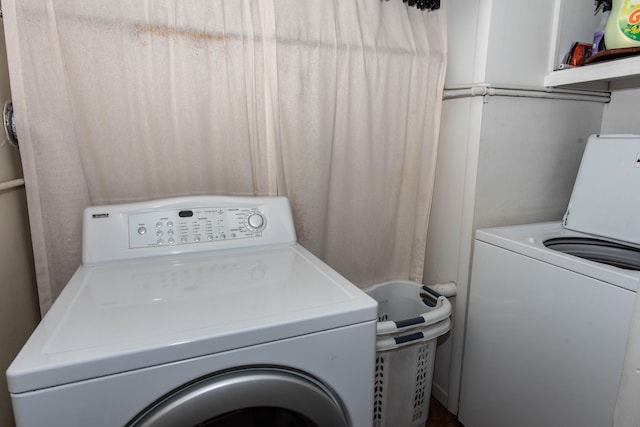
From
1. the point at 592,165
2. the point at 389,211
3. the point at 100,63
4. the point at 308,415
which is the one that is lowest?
the point at 308,415

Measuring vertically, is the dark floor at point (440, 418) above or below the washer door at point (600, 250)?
below

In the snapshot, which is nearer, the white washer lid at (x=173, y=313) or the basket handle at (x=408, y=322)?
the white washer lid at (x=173, y=313)

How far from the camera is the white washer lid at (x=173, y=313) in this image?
0.61 meters

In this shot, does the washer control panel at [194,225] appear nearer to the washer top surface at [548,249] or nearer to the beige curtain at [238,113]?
the beige curtain at [238,113]

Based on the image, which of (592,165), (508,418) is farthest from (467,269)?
(592,165)

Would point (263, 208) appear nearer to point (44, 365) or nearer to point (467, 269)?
point (44, 365)

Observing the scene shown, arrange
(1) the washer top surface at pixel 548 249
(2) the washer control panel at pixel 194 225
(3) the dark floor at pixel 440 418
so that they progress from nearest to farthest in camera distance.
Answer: (1) the washer top surface at pixel 548 249, (2) the washer control panel at pixel 194 225, (3) the dark floor at pixel 440 418

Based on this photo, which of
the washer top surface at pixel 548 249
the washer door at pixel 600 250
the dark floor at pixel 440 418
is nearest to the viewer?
the washer top surface at pixel 548 249

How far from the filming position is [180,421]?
0.65 m

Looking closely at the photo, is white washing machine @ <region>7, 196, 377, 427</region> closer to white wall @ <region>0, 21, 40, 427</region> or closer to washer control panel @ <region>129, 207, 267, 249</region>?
washer control panel @ <region>129, 207, 267, 249</region>

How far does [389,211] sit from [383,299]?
0.41 meters

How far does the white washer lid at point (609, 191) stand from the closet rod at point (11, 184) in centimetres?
200

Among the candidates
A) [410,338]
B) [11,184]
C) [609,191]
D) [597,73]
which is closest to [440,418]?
[410,338]

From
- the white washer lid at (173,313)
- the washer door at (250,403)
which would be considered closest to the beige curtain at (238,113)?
the white washer lid at (173,313)
